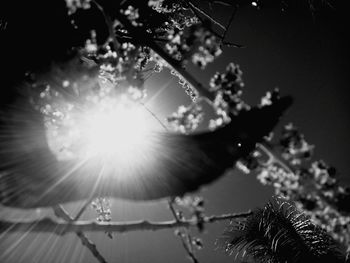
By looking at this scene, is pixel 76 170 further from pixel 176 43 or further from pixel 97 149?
pixel 176 43

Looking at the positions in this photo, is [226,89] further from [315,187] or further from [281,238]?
[281,238]

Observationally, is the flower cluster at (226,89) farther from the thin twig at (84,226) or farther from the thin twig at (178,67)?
the thin twig at (84,226)

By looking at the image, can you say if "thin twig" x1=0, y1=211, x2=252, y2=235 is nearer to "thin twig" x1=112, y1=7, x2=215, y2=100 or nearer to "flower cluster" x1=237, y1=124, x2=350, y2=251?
"flower cluster" x1=237, y1=124, x2=350, y2=251

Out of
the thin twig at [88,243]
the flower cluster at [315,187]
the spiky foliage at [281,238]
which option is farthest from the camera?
the spiky foliage at [281,238]

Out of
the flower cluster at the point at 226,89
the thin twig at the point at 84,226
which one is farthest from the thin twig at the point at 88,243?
the flower cluster at the point at 226,89

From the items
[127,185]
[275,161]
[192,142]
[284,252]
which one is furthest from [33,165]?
[284,252]

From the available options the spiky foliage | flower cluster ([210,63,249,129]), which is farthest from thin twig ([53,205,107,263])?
the spiky foliage

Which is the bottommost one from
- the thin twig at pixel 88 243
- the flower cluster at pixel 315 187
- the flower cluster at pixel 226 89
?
the thin twig at pixel 88 243

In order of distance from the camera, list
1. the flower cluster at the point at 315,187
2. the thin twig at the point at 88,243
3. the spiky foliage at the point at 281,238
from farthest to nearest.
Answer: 1. the spiky foliage at the point at 281,238
2. the thin twig at the point at 88,243
3. the flower cluster at the point at 315,187

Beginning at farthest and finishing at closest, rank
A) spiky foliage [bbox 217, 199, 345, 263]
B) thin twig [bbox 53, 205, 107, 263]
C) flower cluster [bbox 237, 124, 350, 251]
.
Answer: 1. spiky foliage [bbox 217, 199, 345, 263]
2. thin twig [bbox 53, 205, 107, 263]
3. flower cluster [bbox 237, 124, 350, 251]

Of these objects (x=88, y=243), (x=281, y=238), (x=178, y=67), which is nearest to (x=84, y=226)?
(x=88, y=243)

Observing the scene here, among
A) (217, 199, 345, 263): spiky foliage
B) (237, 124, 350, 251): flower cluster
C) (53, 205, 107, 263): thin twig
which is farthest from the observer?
(217, 199, 345, 263): spiky foliage
